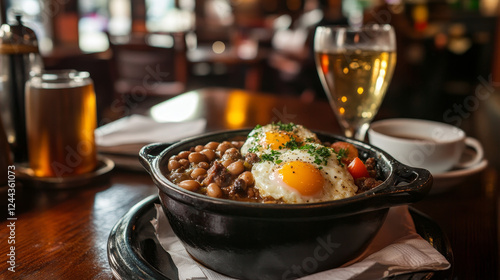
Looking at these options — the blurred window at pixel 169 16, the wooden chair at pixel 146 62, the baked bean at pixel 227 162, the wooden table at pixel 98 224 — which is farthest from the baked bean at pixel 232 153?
the blurred window at pixel 169 16

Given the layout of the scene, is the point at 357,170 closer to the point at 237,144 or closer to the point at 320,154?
the point at 320,154

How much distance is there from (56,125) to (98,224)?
47cm

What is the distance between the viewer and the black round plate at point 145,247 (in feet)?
3.13

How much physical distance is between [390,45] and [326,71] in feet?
0.92

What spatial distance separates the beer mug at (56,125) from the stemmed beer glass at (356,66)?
981 mm

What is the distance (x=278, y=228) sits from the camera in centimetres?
89

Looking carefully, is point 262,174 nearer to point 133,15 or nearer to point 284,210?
point 284,210

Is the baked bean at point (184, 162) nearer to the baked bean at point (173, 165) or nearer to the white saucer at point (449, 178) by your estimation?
the baked bean at point (173, 165)

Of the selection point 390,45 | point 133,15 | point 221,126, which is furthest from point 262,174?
point 133,15

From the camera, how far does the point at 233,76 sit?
26.3 feet

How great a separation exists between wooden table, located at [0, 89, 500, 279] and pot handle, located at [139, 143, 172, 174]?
255mm

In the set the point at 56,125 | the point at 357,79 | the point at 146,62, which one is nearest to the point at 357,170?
the point at 357,79

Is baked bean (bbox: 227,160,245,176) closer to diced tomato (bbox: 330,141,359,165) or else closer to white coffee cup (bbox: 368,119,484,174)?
diced tomato (bbox: 330,141,359,165)

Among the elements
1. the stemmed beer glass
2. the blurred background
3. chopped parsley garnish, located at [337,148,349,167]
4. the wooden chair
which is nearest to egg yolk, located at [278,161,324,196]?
chopped parsley garnish, located at [337,148,349,167]
